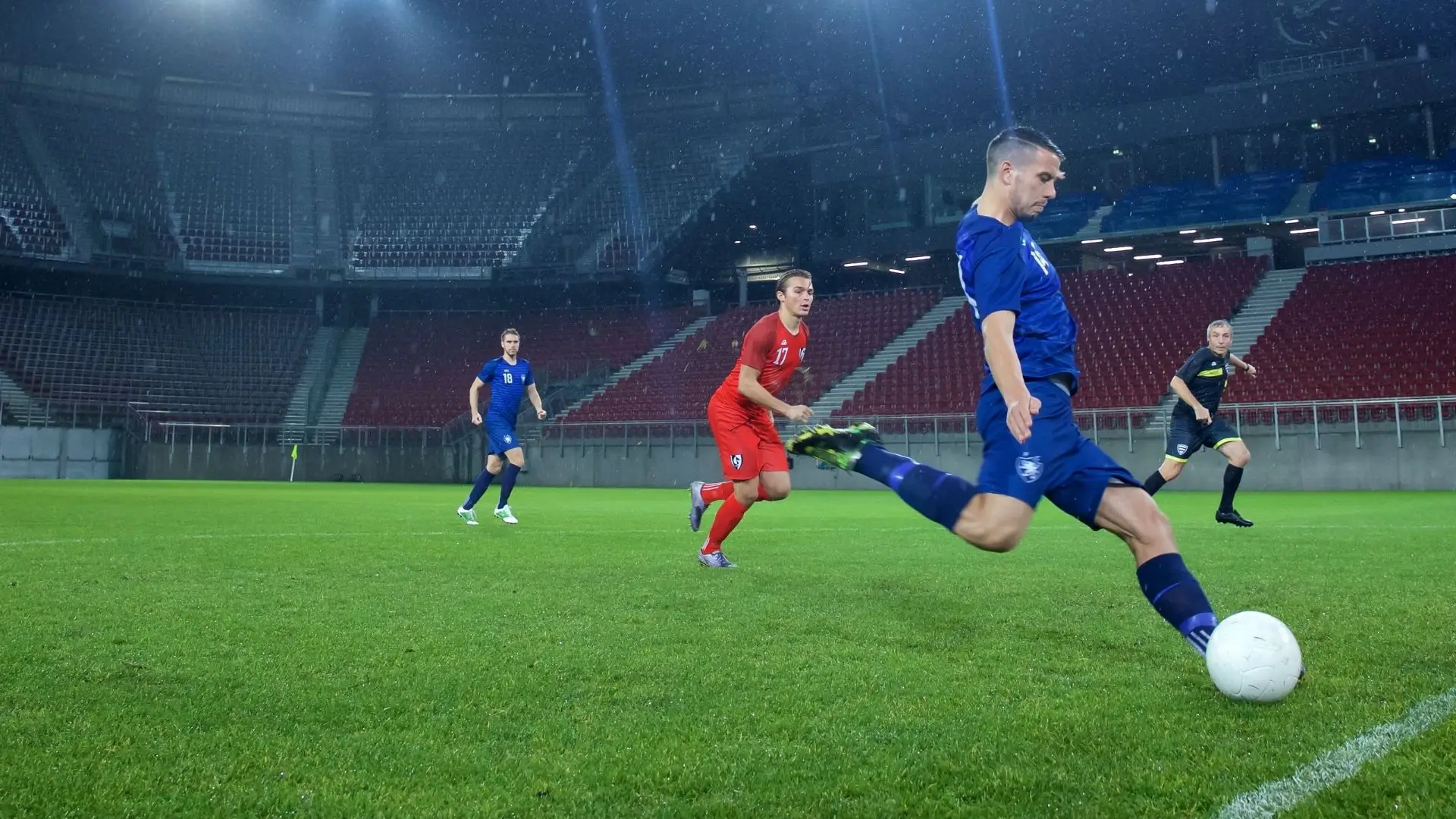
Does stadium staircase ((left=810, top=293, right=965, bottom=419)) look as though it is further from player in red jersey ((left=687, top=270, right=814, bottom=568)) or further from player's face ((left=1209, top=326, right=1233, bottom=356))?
player in red jersey ((left=687, top=270, right=814, bottom=568))

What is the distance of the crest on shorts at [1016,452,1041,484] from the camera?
12.7 ft

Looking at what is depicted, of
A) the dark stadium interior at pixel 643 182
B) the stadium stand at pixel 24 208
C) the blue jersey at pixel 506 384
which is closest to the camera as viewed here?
the blue jersey at pixel 506 384

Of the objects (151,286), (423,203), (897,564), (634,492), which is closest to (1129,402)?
(634,492)

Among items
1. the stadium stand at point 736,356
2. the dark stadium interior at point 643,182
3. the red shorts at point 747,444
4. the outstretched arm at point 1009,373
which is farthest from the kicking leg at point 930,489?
the stadium stand at point 736,356

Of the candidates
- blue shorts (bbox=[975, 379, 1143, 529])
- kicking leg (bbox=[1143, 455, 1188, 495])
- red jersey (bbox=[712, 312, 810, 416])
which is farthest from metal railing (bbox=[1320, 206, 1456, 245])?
blue shorts (bbox=[975, 379, 1143, 529])

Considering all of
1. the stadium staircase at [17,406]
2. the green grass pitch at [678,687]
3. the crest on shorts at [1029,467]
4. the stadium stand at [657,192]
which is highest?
the stadium stand at [657,192]

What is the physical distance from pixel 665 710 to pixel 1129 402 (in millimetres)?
24695

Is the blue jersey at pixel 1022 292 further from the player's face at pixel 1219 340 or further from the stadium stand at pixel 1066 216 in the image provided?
the stadium stand at pixel 1066 216

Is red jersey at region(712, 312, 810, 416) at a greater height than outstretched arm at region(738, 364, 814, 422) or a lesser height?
greater

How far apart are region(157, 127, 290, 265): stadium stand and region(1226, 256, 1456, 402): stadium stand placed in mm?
32147

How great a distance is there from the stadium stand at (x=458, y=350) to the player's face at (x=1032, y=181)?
32.6m

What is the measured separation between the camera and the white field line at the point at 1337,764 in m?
2.35

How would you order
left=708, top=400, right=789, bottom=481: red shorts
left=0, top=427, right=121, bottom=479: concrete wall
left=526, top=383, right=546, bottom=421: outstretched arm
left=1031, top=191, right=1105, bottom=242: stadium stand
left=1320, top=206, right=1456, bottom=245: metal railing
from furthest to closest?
1. left=1031, top=191, right=1105, bottom=242: stadium stand
2. left=0, top=427, right=121, bottom=479: concrete wall
3. left=1320, top=206, right=1456, bottom=245: metal railing
4. left=526, top=383, right=546, bottom=421: outstretched arm
5. left=708, top=400, right=789, bottom=481: red shorts

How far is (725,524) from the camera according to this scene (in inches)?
299
